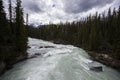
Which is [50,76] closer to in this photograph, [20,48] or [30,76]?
[30,76]

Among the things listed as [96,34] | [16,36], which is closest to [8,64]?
[16,36]

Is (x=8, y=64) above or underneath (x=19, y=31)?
underneath

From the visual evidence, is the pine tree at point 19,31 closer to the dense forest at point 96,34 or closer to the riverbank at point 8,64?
the riverbank at point 8,64

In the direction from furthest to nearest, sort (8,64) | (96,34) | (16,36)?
(96,34) < (16,36) < (8,64)

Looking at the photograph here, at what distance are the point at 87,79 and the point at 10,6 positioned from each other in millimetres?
23976

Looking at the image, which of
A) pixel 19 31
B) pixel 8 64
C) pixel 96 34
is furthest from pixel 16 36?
pixel 96 34

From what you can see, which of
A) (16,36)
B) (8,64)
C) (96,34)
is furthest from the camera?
(96,34)

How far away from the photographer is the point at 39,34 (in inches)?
3302

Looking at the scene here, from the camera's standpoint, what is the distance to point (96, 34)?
39.4 meters

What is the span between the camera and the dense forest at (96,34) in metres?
35.8

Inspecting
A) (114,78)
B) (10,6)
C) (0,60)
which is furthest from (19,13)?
(114,78)

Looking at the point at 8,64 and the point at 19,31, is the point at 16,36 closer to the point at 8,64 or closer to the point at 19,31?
the point at 19,31

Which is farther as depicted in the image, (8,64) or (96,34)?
(96,34)

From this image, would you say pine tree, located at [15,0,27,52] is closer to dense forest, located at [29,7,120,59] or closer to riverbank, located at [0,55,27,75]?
riverbank, located at [0,55,27,75]
